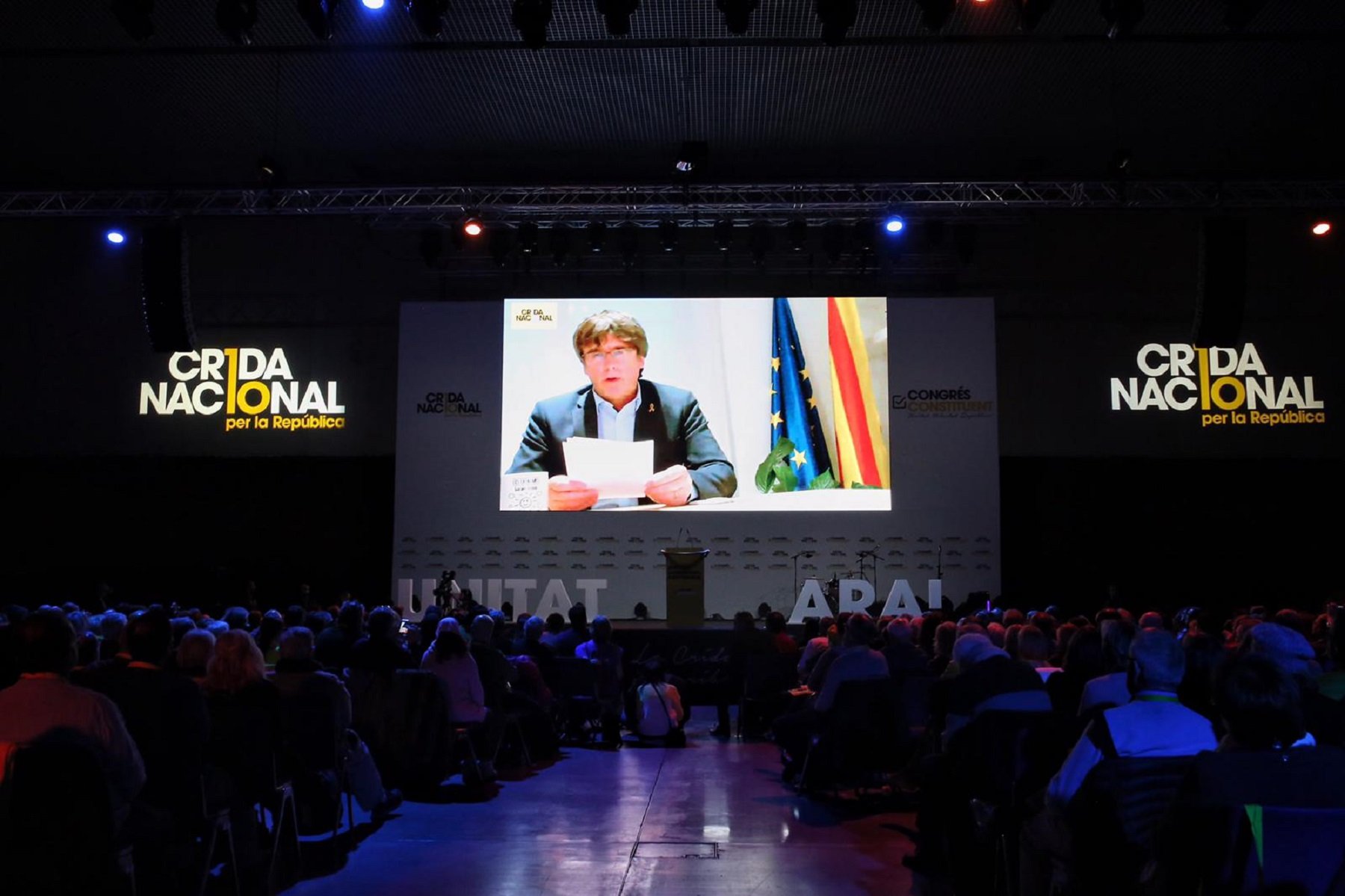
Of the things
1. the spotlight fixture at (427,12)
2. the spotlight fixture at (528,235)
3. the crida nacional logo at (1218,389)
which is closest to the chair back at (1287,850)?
the spotlight fixture at (427,12)

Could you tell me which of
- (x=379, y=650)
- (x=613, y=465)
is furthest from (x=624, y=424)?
(x=379, y=650)

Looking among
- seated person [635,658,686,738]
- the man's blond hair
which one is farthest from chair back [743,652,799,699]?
the man's blond hair

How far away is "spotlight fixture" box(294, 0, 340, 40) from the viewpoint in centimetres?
691

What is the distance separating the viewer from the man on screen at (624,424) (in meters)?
12.8

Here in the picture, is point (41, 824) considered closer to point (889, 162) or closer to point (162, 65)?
point (162, 65)

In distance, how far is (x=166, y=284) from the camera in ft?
33.1

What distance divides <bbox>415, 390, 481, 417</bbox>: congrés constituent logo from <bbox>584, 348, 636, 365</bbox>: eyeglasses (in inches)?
56.3

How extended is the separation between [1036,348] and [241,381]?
9.90m

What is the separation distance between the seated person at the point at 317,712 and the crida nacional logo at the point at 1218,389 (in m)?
11.2

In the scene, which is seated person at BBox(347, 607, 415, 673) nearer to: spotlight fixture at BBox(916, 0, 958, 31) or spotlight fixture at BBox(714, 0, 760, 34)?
spotlight fixture at BBox(714, 0, 760, 34)

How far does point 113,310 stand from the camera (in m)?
13.9

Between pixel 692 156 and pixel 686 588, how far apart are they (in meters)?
4.46

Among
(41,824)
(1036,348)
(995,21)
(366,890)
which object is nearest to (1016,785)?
(366,890)

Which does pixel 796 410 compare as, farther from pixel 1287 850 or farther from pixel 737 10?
pixel 1287 850
